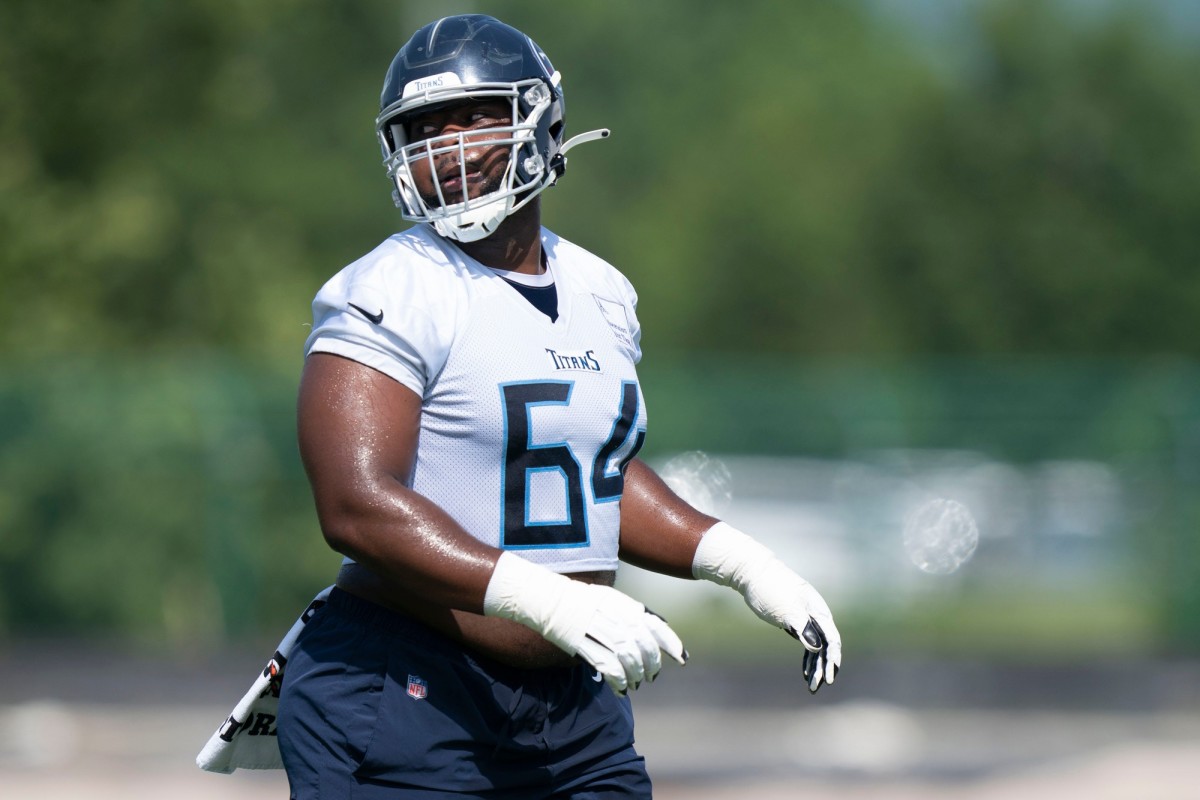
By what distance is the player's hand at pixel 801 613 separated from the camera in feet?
11.3

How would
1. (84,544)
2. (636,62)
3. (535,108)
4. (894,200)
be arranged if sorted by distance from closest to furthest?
(535,108), (84,544), (894,200), (636,62)

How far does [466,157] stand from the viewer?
134 inches

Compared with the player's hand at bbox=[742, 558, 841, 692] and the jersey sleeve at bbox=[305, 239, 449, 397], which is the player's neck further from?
the player's hand at bbox=[742, 558, 841, 692]

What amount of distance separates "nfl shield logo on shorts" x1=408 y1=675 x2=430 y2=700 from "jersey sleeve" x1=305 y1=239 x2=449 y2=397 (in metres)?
0.57

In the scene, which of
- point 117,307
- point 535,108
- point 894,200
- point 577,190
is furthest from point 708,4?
point 535,108

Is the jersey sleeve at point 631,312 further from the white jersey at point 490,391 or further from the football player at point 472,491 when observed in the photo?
the white jersey at point 490,391

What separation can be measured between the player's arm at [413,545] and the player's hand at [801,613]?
21.1 inches

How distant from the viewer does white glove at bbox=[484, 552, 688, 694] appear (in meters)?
2.92

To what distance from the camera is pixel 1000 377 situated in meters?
16.0

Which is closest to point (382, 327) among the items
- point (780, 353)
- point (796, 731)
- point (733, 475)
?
point (796, 731)

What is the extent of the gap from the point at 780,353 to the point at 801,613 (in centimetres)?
3025

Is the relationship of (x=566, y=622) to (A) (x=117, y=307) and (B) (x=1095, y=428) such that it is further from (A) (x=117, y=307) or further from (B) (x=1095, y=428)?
(A) (x=117, y=307)

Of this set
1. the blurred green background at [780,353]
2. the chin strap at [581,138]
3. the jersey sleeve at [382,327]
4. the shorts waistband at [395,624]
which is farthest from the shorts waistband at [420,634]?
the blurred green background at [780,353]

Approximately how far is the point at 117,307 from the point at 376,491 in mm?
17087
